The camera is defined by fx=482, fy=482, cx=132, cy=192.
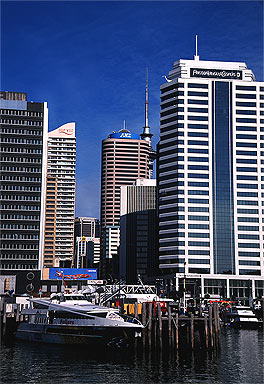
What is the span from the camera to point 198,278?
18062 centimetres

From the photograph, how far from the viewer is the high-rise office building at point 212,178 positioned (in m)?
183

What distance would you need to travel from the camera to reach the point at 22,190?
17988cm

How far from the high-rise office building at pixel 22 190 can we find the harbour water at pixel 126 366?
108 metres

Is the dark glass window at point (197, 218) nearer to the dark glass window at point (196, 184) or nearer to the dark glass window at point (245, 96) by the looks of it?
the dark glass window at point (196, 184)

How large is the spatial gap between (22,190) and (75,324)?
390ft

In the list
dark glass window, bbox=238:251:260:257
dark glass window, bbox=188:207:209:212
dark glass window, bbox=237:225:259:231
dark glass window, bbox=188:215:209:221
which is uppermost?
dark glass window, bbox=188:207:209:212

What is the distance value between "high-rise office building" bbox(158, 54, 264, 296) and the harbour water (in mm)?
113839

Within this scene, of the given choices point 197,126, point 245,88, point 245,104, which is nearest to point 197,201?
point 197,126

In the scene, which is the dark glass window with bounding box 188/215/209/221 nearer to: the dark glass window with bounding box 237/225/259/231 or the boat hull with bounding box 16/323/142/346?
the dark glass window with bounding box 237/225/259/231

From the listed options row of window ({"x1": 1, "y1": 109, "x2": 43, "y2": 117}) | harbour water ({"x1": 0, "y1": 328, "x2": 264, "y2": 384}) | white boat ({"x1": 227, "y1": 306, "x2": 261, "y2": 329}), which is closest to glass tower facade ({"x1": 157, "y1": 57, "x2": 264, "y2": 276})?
row of window ({"x1": 1, "y1": 109, "x2": 43, "y2": 117})

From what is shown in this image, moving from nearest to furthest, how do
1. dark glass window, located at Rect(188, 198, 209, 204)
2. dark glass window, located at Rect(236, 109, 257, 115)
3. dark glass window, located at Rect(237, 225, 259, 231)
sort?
dark glass window, located at Rect(237, 225, 259, 231)
dark glass window, located at Rect(188, 198, 209, 204)
dark glass window, located at Rect(236, 109, 257, 115)

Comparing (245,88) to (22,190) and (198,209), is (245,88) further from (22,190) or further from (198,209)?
(22,190)

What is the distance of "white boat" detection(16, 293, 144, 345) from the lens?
63.7 metres

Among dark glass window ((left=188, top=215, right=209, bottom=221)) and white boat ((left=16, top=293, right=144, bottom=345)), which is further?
dark glass window ((left=188, top=215, right=209, bottom=221))
